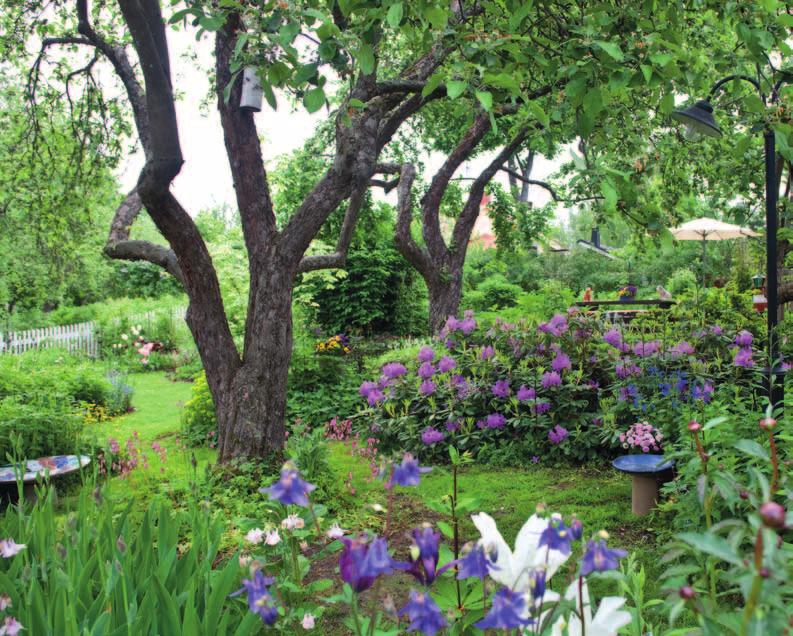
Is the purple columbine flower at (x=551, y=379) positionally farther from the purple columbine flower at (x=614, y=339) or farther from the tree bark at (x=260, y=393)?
the tree bark at (x=260, y=393)

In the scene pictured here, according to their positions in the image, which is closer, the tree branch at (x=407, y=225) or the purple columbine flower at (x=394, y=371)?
the purple columbine flower at (x=394, y=371)

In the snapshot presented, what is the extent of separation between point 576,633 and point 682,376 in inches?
160

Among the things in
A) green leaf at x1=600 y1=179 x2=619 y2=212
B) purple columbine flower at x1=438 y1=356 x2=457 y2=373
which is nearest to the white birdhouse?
purple columbine flower at x1=438 y1=356 x2=457 y2=373

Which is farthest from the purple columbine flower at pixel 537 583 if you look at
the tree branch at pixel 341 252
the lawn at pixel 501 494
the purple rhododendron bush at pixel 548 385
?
the tree branch at pixel 341 252

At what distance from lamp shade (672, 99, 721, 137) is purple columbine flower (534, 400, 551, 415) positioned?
2.36 meters

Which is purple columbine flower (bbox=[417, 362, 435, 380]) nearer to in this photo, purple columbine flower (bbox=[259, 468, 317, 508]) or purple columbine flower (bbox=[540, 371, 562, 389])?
purple columbine flower (bbox=[540, 371, 562, 389])

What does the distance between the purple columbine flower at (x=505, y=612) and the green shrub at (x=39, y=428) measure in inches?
210

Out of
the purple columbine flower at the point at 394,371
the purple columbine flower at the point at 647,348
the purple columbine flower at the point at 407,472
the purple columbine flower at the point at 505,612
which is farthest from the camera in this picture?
the purple columbine flower at the point at 394,371

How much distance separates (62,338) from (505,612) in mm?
16345

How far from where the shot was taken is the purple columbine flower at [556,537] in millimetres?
863

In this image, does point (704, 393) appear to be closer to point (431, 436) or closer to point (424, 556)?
point (431, 436)

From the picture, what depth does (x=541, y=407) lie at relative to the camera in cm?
532

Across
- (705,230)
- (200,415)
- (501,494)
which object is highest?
(705,230)

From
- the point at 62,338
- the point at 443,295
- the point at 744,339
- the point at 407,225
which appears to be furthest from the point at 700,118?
the point at 62,338
